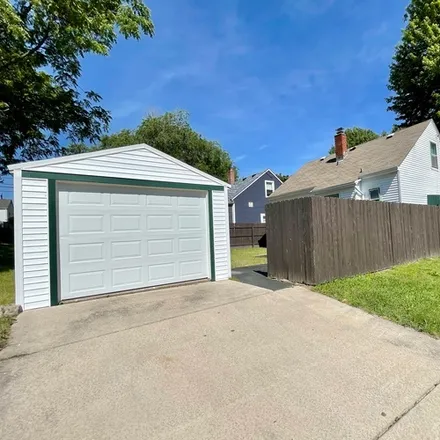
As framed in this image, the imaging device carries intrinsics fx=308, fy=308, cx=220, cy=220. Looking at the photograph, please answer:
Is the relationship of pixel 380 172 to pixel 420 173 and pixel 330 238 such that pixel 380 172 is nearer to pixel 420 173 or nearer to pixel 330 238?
pixel 420 173

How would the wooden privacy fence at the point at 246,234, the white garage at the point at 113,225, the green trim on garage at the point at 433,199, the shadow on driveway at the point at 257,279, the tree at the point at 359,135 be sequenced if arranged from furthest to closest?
1. the tree at the point at 359,135
2. the wooden privacy fence at the point at 246,234
3. the green trim on garage at the point at 433,199
4. the shadow on driveway at the point at 257,279
5. the white garage at the point at 113,225

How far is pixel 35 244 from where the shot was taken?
563 cm

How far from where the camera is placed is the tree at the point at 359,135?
119 ft

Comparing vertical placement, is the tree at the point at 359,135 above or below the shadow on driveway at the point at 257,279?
above

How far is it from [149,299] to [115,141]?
30103 mm

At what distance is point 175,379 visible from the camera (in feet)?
10.0

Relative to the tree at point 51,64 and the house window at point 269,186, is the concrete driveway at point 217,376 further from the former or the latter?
the house window at point 269,186

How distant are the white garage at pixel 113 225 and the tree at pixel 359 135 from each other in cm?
3322

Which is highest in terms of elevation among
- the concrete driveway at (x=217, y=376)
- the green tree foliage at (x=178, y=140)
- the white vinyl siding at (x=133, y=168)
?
the green tree foliage at (x=178, y=140)

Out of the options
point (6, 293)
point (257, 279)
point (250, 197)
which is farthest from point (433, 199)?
point (6, 293)

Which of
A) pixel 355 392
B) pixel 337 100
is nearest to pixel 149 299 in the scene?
pixel 355 392

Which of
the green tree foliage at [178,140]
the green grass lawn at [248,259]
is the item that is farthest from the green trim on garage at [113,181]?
the green tree foliage at [178,140]

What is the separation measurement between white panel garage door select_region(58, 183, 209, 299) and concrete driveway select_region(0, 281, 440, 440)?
3.68 feet

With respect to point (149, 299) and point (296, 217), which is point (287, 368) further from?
point (296, 217)
